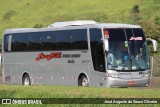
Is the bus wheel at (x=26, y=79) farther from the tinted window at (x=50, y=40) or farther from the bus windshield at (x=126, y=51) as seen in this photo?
the bus windshield at (x=126, y=51)

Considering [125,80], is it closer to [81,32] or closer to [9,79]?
[81,32]

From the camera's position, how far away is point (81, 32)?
30.5 metres

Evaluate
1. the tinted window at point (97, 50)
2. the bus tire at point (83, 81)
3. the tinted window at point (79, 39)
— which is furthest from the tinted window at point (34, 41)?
the tinted window at point (97, 50)

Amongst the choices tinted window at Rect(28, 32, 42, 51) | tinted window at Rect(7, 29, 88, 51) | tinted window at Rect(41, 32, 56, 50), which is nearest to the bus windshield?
tinted window at Rect(7, 29, 88, 51)

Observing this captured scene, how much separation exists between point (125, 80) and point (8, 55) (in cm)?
1027

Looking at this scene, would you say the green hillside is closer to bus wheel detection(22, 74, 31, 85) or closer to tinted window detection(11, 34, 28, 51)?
tinted window detection(11, 34, 28, 51)

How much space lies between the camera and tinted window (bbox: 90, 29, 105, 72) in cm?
2873

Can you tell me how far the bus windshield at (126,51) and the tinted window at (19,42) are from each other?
7.32m

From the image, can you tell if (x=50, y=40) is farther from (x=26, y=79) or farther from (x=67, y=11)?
(x=67, y=11)

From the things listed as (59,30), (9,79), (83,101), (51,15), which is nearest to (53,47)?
(59,30)

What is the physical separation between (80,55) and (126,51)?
2.87 m

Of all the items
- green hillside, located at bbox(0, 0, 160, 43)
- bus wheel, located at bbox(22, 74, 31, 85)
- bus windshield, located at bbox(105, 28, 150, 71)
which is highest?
green hillside, located at bbox(0, 0, 160, 43)

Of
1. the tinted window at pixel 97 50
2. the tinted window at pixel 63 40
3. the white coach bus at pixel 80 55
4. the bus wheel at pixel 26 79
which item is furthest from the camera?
the bus wheel at pixel 26 79

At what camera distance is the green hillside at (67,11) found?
125 meters
